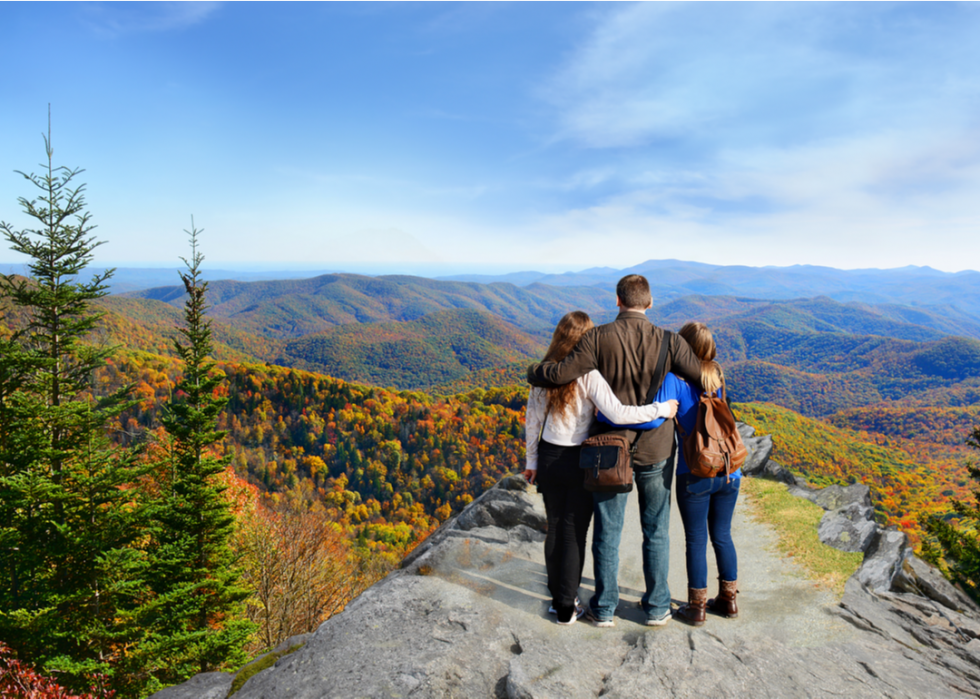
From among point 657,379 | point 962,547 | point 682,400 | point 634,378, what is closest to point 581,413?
point 634,378

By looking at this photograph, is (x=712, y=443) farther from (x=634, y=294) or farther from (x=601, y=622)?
(x=601, y=622)

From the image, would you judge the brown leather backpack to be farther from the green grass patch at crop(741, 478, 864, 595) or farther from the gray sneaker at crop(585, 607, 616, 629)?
the green grass patch at crop(741, 478, 864, 595)

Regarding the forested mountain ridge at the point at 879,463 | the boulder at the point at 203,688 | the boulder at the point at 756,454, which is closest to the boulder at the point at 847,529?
the boulder at the point at 756,454

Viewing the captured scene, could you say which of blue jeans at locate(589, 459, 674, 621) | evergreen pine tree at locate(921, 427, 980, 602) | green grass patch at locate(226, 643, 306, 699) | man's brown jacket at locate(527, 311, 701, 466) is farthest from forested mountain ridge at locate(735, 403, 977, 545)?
green grass patch at locate(226, 643, 306, 699)

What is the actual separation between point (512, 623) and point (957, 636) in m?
5.05

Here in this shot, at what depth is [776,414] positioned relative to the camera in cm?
10094

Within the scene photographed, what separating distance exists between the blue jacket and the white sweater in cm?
15

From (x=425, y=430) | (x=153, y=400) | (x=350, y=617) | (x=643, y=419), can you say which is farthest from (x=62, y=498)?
(x=153, y=400)

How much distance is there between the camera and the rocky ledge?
4012mm

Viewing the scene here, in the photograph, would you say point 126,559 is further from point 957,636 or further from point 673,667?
point 957,636

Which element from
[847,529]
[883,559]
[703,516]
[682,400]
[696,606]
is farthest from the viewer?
[847,529]

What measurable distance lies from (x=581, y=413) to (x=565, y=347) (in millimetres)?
609

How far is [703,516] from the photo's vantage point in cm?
446

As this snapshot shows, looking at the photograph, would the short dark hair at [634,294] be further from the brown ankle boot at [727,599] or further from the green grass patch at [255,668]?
the green grass patch at [255,668]
